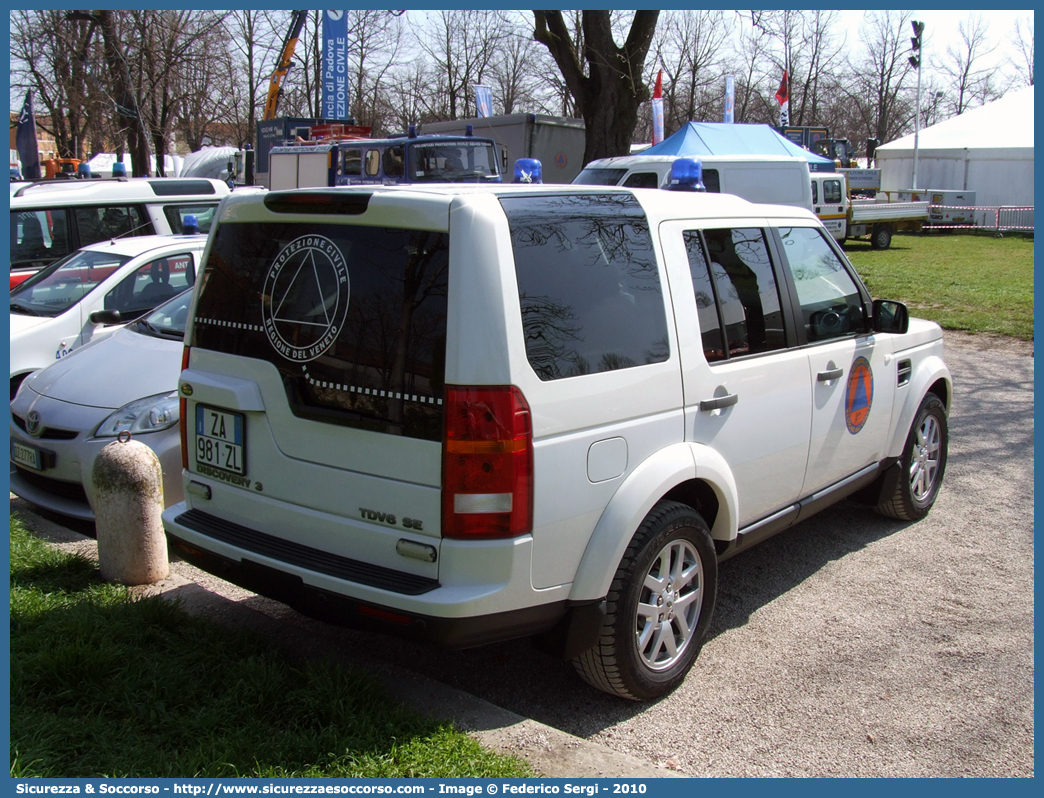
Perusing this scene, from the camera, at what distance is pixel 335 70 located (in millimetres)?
29578

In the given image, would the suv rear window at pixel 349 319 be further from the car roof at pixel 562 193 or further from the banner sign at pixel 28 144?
the banner sign at pixel 28 144

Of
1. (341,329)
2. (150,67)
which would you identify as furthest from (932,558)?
(150,67)

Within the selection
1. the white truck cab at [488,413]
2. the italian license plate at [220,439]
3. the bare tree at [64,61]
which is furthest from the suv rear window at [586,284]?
the bare tree at [64,61]

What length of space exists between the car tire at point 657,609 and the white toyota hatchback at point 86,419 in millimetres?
2978

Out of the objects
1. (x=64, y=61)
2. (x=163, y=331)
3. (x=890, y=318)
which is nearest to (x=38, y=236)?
(x=163, y=331)

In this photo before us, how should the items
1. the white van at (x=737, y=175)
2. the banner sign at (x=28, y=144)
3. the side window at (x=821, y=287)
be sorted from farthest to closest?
the banner sign at (x=28, y=144)
the white van at (x=737, y=175)
the side window at (x=821, y=287)

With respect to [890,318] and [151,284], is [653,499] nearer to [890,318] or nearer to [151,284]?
[890,318]

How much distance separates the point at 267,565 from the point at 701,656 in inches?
77.1

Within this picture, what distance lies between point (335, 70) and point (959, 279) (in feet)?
68.1

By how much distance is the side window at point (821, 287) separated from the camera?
15.0 ft

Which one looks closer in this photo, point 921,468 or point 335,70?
point 921,468

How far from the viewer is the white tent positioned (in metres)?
33.1

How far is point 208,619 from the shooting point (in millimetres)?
4039

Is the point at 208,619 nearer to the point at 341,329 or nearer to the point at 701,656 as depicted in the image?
the point at 341,329
